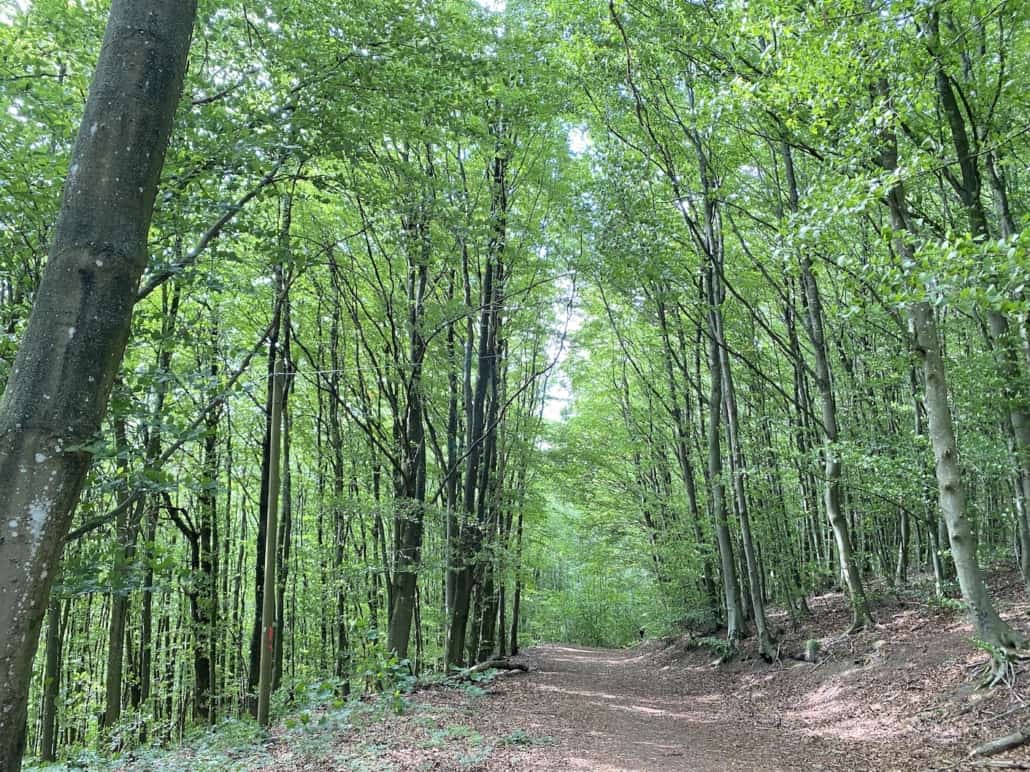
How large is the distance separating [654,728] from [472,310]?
682 cm

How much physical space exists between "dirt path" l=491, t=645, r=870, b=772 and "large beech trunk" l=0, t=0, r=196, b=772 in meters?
4.69

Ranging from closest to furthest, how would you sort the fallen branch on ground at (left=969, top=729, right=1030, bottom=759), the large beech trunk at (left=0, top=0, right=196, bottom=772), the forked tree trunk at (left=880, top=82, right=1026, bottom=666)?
the large beech trunk at (left=0, top=0, right=196, bottom=772), the fallen branch on ground at (left=969, top=729, right=1030, bottom=759), the forked tree trunk at (left=880, top=82, right=1026, bottom=666)

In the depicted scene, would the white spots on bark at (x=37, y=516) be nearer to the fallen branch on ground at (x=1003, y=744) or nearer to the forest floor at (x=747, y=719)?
the forest floor at (x=747, y=719)

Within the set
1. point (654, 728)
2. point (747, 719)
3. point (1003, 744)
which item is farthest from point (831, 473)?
point (1003, 744)

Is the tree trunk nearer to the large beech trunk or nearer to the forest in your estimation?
the forest

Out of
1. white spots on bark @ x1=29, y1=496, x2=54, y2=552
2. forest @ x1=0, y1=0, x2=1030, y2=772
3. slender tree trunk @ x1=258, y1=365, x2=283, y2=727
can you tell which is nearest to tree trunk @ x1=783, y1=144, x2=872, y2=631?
forest @ x1=0, y1=0, x2=1030, y2=772

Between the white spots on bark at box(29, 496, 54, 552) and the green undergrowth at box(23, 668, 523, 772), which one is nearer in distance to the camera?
the white spots on bark at box(29, 496, 54, 552)

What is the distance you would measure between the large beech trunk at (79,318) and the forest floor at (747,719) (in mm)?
4130

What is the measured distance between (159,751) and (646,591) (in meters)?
14.6

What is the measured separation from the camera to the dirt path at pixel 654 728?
6.05 metres

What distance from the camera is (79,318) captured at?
2189mm

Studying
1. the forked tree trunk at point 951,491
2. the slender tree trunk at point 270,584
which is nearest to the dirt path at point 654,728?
the forked tree trunk at point 951,491

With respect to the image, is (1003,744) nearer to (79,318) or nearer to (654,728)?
(654,728)

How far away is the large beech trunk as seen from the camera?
79.1 inches
